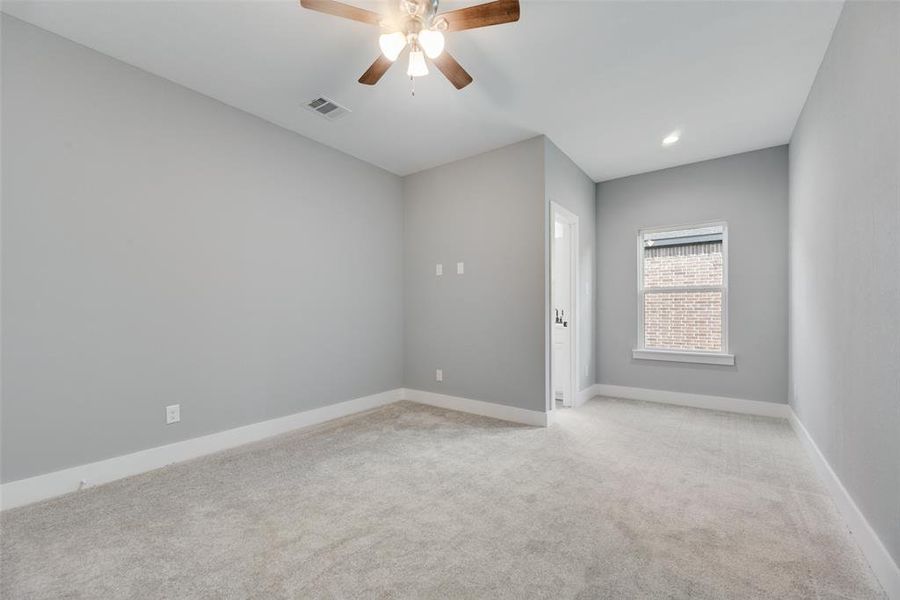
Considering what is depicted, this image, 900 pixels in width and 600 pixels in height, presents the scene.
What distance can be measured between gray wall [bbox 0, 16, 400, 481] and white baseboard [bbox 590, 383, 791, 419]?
3348mm

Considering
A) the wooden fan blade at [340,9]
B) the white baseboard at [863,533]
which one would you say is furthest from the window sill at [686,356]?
the wooden fan blade at [340,9]

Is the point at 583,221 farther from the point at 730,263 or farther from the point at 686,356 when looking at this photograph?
the point at 686,356

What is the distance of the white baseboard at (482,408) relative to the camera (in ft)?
12.0

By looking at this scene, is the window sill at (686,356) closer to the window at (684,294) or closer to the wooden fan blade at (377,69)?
the window at (684,294)

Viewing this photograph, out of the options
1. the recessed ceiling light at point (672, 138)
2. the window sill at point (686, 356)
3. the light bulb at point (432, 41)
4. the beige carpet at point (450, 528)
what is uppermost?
the recessed ceiling light at point (672, 138)

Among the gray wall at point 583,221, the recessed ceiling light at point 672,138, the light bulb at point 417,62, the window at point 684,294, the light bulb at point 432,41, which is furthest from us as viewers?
the window at point 684,294

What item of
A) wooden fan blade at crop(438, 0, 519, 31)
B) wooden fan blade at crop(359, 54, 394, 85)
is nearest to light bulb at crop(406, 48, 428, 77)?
wooden fan blade at crop(359, 54, 394, 85)

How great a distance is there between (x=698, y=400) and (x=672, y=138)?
2836mm

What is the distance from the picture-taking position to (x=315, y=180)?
3.81 meters

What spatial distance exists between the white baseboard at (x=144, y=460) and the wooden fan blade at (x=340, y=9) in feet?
9.64

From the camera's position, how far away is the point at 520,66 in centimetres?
264

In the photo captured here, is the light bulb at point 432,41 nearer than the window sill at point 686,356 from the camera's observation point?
Yes

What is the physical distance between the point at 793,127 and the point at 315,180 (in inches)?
178

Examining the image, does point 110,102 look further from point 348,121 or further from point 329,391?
point 329,391
